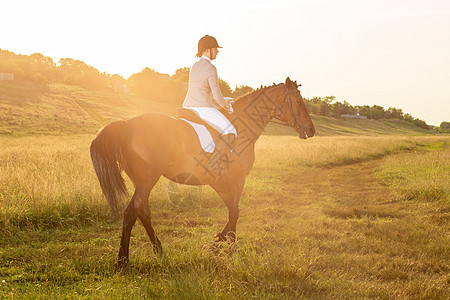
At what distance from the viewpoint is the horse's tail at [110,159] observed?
177 inches

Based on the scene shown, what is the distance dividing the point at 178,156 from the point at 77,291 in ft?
7.60

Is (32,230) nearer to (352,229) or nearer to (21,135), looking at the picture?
(352,229)

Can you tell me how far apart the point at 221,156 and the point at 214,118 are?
68 cm

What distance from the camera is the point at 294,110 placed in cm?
626

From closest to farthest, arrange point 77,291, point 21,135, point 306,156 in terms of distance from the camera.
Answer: point 77,291 < point 306,156 < point 21,135

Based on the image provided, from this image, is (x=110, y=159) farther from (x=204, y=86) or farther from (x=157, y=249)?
(x=204, y=86)

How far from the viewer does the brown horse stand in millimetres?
4535

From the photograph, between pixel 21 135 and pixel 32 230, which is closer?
pixel 32 230

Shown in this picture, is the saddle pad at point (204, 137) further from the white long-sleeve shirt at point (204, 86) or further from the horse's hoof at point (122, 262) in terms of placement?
the horse's hoof at point (122, 262)

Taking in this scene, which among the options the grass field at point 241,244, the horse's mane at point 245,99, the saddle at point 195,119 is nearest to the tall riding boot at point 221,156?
the saddle at point 195,119

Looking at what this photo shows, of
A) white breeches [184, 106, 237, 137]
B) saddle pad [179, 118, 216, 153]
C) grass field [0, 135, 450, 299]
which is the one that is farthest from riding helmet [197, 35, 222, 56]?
grass field [0, 135, 450, 299]

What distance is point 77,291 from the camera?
3.78m

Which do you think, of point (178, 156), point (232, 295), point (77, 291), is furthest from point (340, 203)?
point (77, 291)

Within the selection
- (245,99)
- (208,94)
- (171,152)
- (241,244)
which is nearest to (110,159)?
(171,152)
